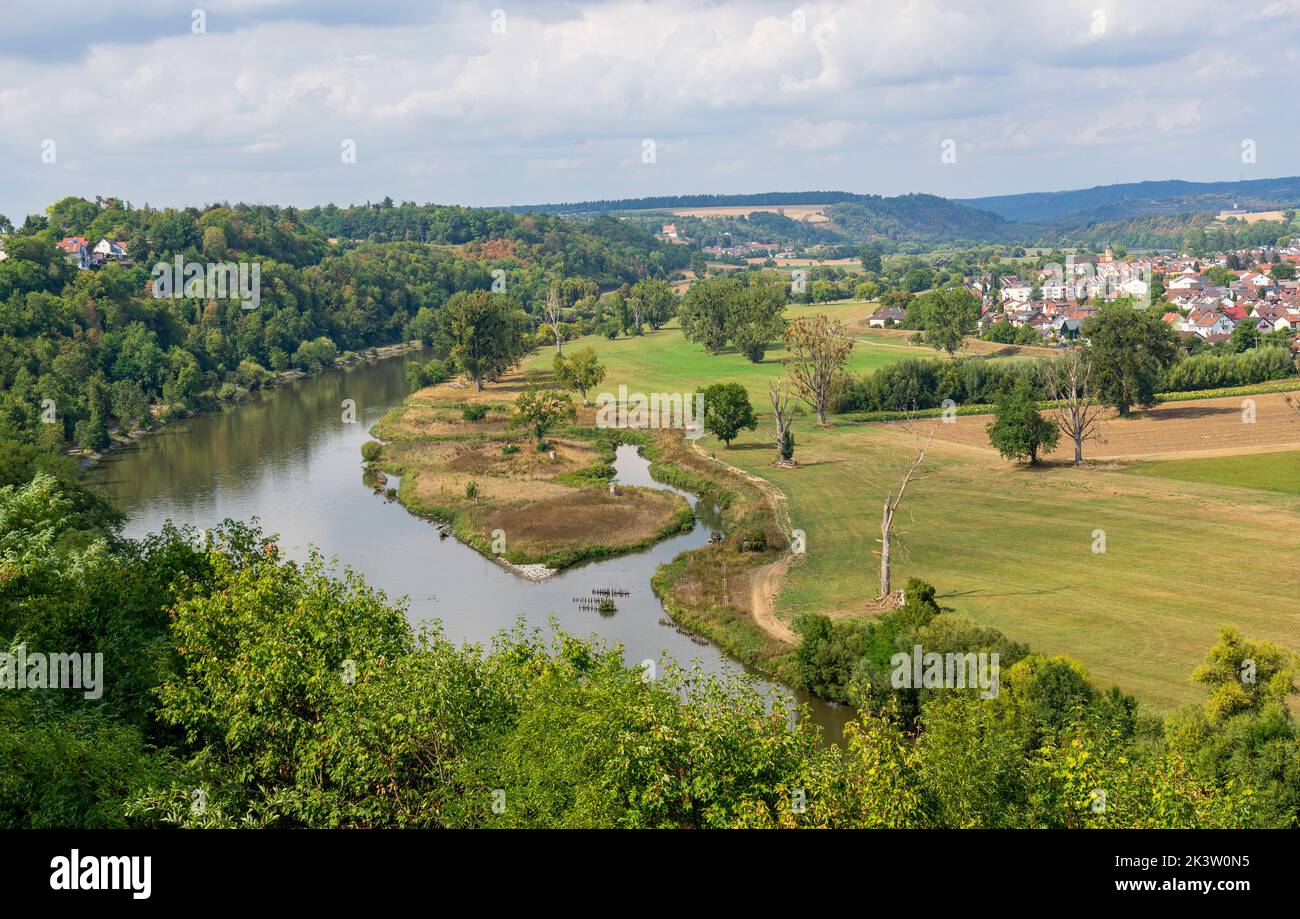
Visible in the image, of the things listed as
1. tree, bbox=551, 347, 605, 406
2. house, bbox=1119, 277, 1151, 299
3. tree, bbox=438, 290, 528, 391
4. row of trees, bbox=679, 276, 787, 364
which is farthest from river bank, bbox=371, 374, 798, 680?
house, bbox=1119, 277, 1151, 299

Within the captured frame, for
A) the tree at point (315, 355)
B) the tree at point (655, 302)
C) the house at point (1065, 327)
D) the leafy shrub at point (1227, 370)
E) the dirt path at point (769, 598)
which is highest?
the tree at point (655, 302)

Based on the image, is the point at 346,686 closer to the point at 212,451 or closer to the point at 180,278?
the point at 212,451

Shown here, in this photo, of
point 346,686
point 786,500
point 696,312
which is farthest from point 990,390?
point 346,686

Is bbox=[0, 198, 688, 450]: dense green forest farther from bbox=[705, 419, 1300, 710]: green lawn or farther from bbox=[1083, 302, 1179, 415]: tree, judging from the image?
bbox=[1083, 302, 1179, 415]: tree

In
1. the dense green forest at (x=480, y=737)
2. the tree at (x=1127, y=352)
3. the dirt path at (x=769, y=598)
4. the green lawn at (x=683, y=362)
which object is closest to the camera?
the dense green forest at (x=480, y=737)

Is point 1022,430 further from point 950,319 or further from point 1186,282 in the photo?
point 1186,282

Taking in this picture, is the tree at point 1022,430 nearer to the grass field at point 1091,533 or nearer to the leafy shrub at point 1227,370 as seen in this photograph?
the grass field at point 1091,533

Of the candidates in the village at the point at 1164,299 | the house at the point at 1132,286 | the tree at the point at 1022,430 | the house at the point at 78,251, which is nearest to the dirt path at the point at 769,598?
the tree at the point at 1022,430
